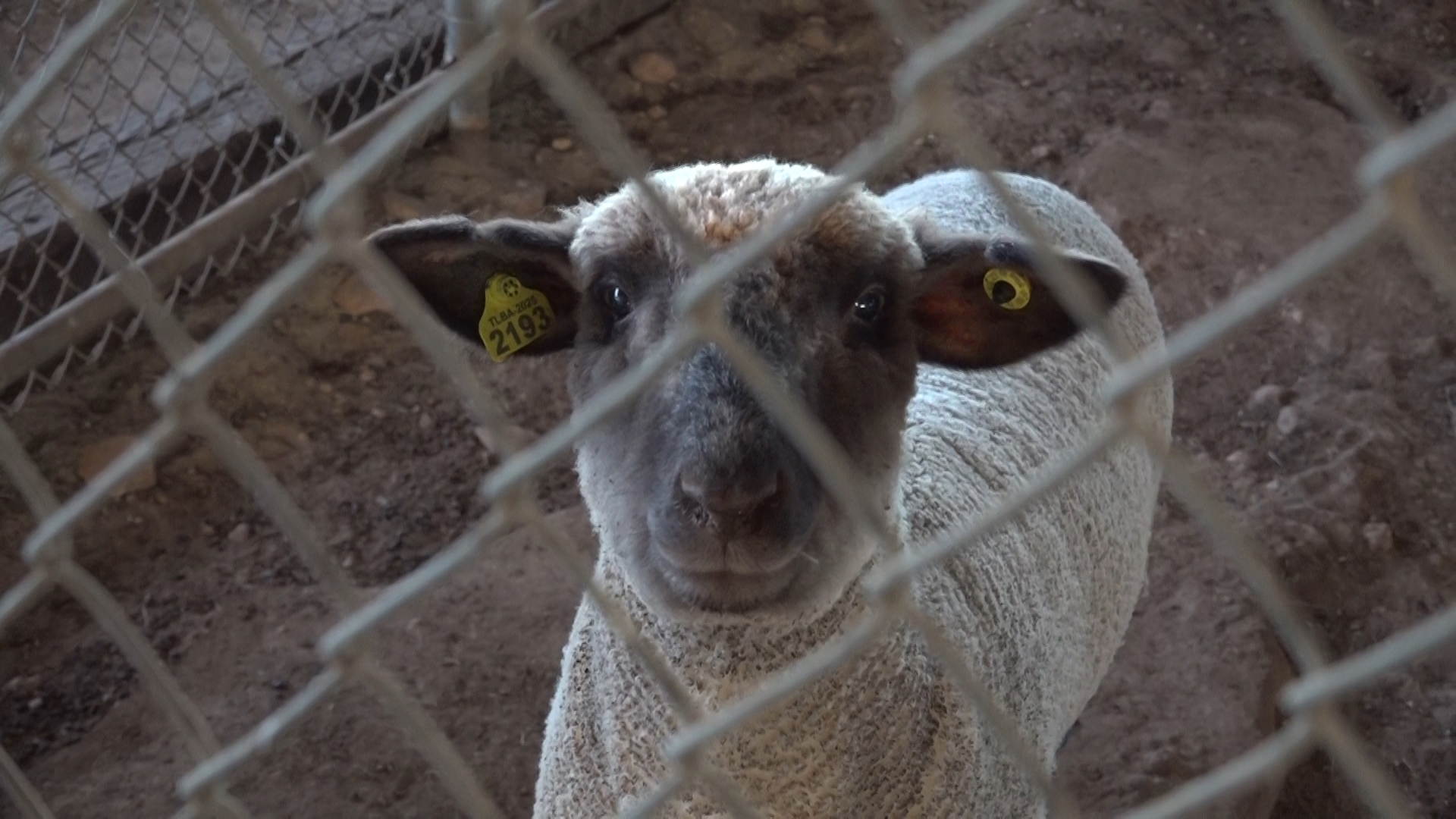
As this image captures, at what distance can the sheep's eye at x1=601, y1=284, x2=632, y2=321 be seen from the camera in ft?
6.62

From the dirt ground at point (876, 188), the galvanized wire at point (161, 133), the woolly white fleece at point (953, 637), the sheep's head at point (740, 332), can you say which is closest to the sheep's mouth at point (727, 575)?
the sheep's head at point (740, 332)

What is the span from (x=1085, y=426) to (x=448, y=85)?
236cm

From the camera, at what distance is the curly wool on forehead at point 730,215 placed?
198 centimetres

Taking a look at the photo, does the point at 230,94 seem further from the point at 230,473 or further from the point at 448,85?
the point at 448,85

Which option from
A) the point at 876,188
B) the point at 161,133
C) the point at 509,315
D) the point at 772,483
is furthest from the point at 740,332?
the point at 876,188

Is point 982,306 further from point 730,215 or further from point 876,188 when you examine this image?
point 876,188

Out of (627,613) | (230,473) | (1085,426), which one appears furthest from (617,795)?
(230,473)

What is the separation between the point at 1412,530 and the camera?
12.5ft

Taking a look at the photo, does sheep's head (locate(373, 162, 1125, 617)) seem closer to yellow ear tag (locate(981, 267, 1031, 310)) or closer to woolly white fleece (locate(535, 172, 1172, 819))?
yellow ear tag (locate(981, 267, 1031, 310))

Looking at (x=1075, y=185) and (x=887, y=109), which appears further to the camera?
(x=887, y=109)

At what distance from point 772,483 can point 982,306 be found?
2.20 ft

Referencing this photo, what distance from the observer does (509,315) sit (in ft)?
6.93

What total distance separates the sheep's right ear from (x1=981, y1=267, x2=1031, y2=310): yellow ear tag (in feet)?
2.27

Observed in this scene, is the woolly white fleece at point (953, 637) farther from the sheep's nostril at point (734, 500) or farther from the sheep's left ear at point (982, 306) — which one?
the sheep's nostril at point (734, 500)
